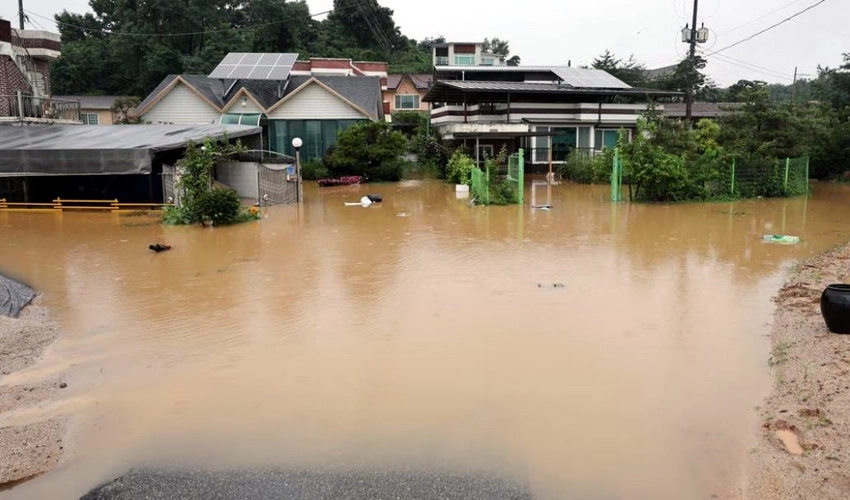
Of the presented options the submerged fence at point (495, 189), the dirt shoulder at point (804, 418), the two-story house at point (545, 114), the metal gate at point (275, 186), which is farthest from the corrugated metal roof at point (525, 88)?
the dirt shoulder at point (804, 418)

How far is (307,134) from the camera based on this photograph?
118 ft

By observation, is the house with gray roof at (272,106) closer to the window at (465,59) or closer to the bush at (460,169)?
the bush at (460,169)

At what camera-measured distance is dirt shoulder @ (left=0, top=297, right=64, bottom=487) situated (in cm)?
564

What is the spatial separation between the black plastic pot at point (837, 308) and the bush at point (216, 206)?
47.1 feet

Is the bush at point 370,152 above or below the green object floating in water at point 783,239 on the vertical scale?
above

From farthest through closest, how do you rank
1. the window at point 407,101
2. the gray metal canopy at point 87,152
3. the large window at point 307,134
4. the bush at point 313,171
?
the window at point 407,101
the large window at point 307,134
the bush at point 313,171
the gray metal canopy at point 87,152

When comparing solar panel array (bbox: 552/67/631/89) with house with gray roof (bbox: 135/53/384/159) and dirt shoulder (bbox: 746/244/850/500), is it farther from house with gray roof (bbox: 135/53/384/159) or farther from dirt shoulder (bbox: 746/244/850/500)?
dirt shoulder (bbox: 746/244/850/500)

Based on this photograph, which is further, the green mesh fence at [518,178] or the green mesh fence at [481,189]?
the green mesh fence at [481,189]

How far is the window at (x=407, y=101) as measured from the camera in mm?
55781

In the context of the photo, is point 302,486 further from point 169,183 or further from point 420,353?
point 169,183

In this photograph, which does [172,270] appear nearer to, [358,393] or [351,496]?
[358,393]

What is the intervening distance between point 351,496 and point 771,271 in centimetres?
1025

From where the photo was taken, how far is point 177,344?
864cm

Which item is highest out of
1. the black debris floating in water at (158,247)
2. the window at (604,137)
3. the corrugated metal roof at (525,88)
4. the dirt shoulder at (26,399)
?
the corrugated metal roof at (525,88)
